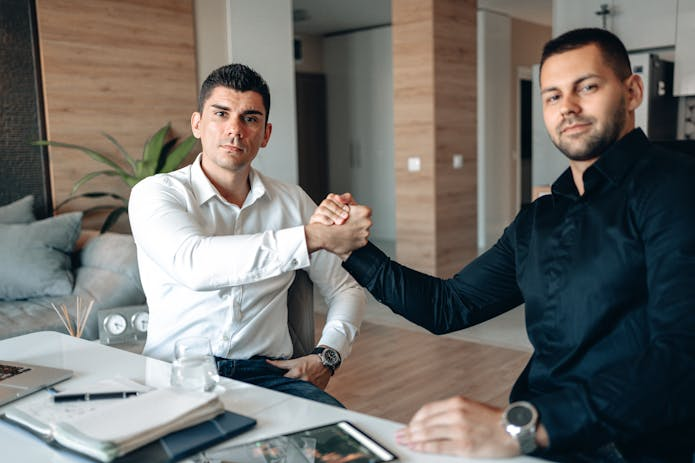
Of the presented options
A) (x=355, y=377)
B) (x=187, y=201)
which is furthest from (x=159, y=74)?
(x=187, y=201)

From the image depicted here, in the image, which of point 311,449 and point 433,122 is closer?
point 311,449

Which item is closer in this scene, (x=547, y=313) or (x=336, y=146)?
(x=547, y=313)

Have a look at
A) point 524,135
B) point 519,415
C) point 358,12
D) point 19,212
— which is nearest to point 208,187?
point 519,415

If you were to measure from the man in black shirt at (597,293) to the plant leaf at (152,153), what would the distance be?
118 inches

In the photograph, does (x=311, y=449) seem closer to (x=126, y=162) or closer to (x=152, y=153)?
(x=152, y=153)

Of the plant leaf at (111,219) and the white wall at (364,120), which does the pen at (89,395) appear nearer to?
the plant leaf at (111,219)

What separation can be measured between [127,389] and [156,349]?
59 centimetres

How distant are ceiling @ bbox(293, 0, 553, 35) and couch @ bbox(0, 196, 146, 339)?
4.34m

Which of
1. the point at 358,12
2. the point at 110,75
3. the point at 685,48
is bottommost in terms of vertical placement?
the point at 110,75

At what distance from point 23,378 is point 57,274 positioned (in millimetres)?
2152

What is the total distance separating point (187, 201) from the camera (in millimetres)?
1806

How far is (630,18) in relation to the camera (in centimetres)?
525

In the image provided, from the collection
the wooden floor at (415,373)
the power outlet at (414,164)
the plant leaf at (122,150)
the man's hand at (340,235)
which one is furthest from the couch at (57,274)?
the power outlet at (414,164)

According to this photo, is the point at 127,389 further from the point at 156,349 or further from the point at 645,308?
the point at 645,308
